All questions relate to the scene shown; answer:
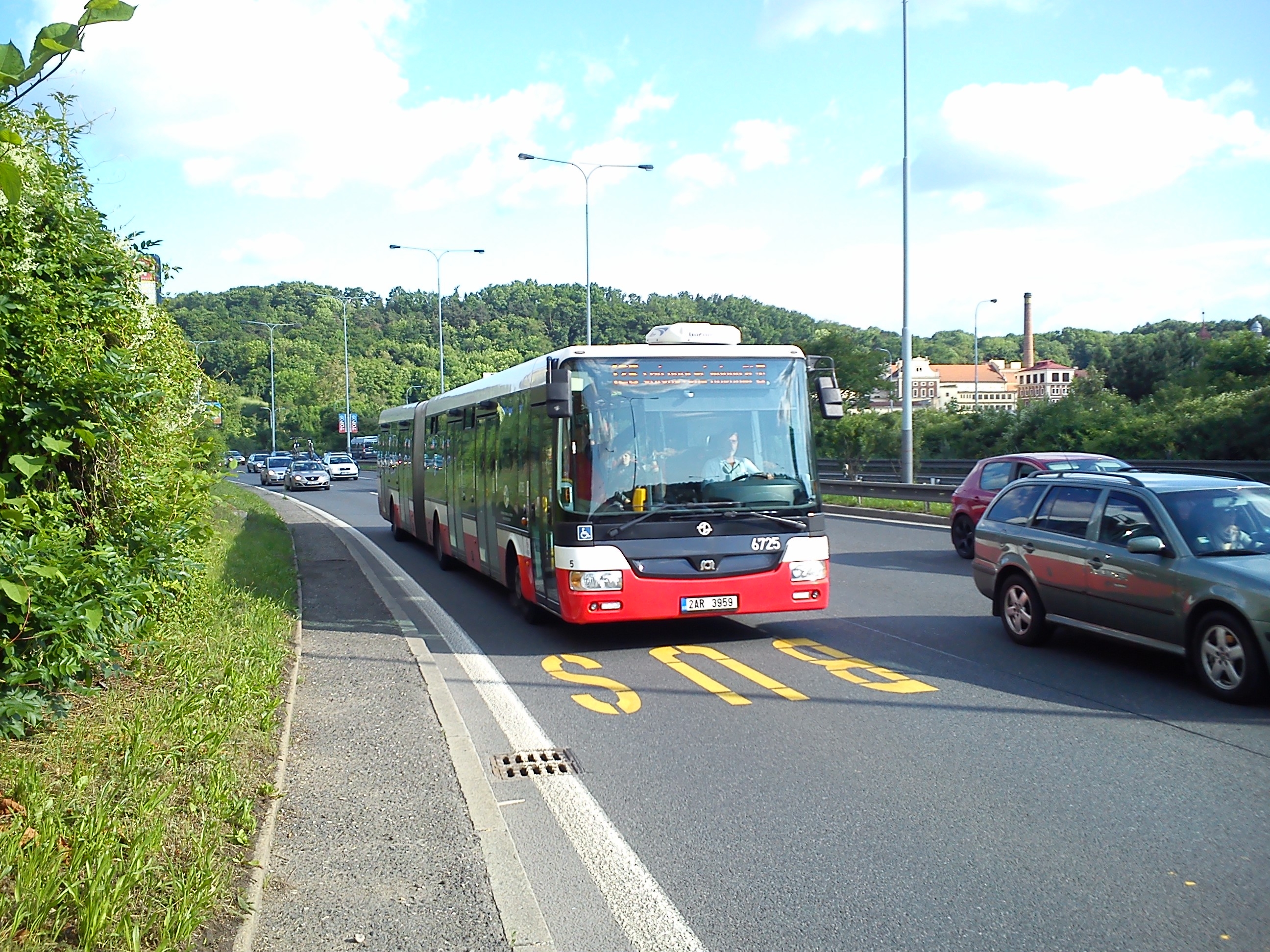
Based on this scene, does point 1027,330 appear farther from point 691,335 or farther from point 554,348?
point 691,335

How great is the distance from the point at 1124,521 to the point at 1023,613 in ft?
4.54

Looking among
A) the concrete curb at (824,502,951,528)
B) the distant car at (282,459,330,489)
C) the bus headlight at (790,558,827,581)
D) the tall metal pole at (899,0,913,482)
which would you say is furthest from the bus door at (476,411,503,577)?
the distant car at (282,459,330,489)

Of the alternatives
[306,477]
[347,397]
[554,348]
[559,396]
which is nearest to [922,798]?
[559,396]

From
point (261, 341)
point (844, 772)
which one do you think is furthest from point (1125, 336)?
point (844, 772)

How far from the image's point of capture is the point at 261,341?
81312mm

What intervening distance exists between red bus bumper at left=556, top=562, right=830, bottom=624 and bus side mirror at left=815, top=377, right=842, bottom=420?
1.46 metres

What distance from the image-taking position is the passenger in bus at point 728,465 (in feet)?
33.0

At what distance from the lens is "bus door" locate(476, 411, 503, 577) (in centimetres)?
1316

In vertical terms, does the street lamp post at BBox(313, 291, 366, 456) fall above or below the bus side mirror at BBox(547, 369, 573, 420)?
above

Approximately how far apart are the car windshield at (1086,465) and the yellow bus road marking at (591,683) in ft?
28.9

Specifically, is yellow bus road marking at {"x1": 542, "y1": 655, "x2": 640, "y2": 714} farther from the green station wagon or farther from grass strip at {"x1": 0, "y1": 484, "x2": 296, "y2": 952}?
the green station wagon

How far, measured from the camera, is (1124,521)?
879cm

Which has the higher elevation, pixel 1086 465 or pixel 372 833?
pixel 1086 465

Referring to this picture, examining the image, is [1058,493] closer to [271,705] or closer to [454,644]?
[454,644]
